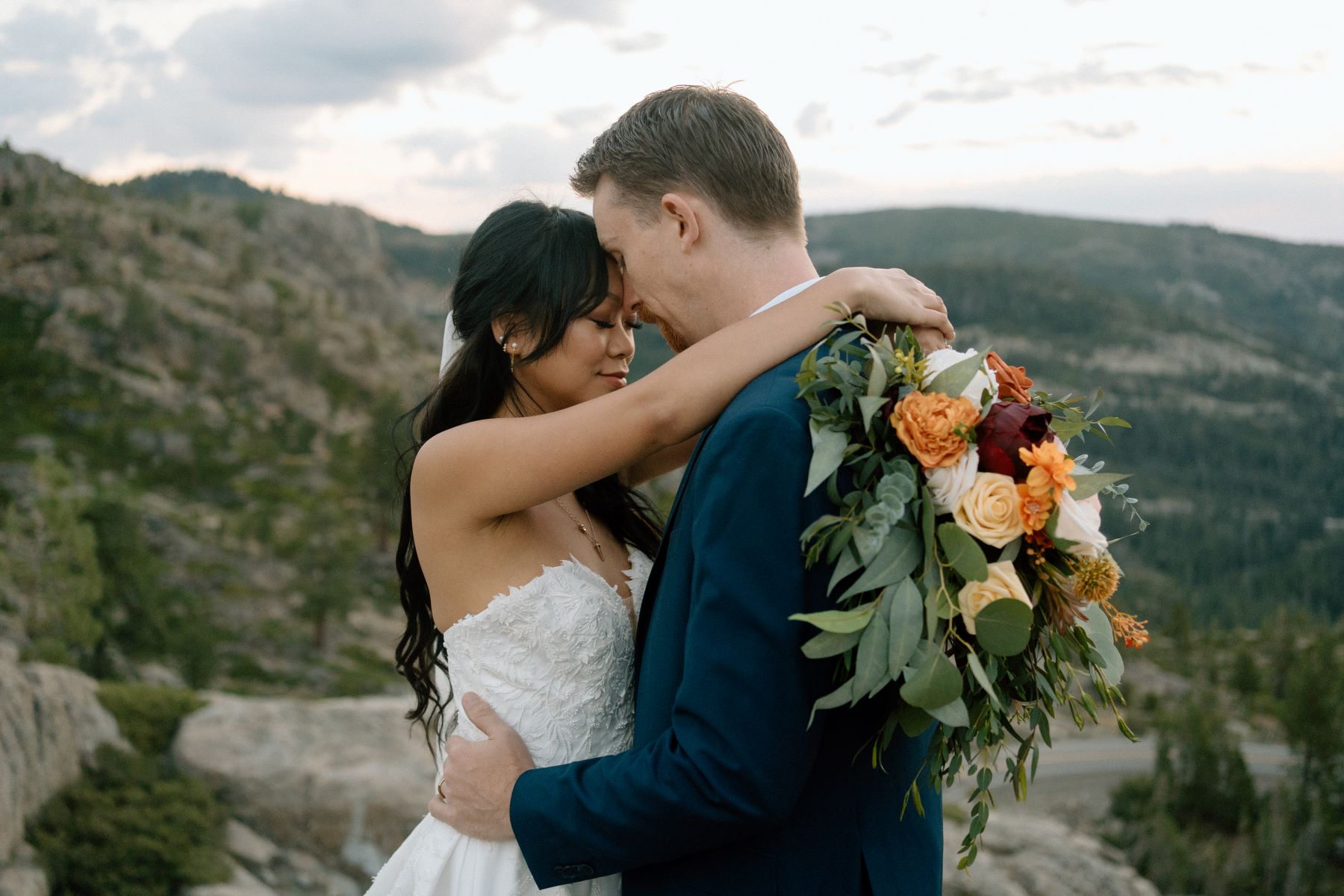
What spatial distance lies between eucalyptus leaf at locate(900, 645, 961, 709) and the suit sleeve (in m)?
0.24

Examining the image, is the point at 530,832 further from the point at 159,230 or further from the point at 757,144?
the point at 159,230

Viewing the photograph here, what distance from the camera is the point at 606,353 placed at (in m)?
3.35

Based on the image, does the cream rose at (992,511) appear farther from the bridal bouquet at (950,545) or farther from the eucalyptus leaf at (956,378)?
the eucalyptus leaf at (956,378)

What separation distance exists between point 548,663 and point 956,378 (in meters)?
1.63

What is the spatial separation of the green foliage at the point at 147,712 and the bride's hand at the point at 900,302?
956 cm

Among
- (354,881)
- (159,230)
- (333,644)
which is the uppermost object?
(159,230)

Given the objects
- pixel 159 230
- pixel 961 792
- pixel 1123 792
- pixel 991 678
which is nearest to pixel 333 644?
pixel 961 792

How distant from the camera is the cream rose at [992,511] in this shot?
2080 mm

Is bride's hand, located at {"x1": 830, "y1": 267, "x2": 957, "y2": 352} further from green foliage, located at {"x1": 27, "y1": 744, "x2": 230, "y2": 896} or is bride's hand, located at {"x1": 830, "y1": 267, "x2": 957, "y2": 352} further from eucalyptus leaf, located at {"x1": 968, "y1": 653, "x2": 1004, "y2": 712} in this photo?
green foliage, located at {"x1": 27, "y1": 744, "x2": 230, "y2": 896}

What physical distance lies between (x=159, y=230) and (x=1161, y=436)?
13854cm

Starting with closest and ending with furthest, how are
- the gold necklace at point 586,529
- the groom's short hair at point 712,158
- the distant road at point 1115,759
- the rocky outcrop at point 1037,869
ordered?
the groom's short hair at point 712,158 < the gold necklace at point 586,529 < the rocky outcrop at point 1037,869 < the distant road at point 1115,759

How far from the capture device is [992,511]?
2.08m

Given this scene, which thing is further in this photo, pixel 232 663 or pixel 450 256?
pixel 232 663

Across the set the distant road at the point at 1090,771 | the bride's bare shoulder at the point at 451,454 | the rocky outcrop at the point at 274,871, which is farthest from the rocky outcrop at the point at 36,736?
the distant road at the point at 1090,771
